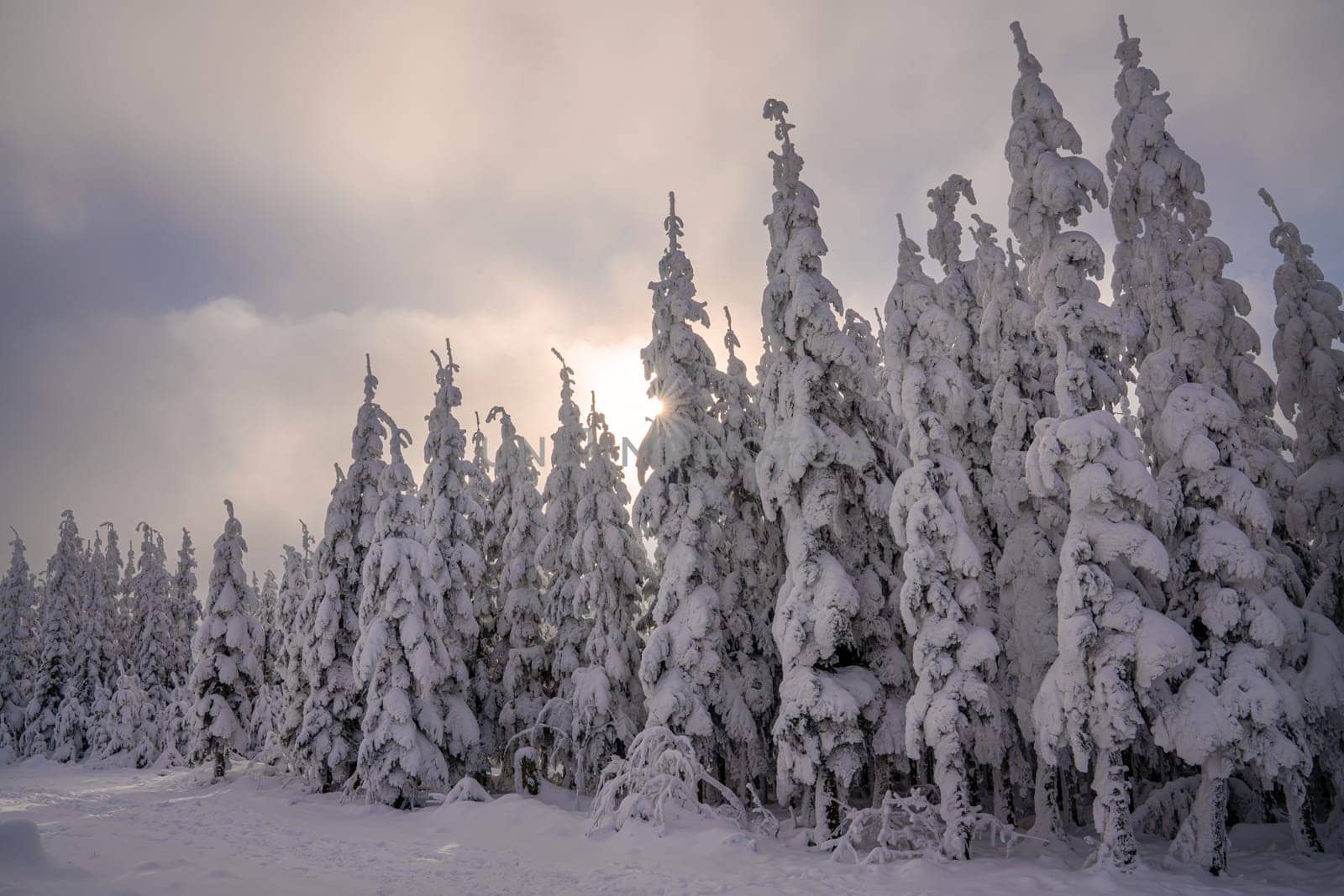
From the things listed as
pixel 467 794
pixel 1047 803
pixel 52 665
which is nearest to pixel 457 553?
pixel 467 794

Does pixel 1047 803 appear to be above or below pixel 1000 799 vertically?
above

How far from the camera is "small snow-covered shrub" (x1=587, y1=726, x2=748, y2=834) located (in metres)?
16.9

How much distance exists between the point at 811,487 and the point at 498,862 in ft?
35.5

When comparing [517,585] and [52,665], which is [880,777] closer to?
[517,585]

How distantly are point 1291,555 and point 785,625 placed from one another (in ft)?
52.2

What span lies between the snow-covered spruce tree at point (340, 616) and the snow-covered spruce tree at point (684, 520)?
38.2ft

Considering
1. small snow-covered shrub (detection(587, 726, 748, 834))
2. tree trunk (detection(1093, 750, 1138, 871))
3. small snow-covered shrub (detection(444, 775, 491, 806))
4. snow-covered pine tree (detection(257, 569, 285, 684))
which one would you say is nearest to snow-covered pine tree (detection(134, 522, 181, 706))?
snow-covered pine tree (detection(257, 569, 285, 684))

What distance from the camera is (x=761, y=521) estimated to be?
25984 mm

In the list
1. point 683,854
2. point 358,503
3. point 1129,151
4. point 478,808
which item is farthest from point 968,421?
point 358,503

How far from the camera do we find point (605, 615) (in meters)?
26.4

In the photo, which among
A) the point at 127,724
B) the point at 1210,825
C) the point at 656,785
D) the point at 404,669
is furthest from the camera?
the point at 127,724

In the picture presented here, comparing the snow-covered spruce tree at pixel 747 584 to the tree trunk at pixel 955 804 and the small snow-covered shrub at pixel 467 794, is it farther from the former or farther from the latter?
the small snow-covered shrub at pixel 467 794

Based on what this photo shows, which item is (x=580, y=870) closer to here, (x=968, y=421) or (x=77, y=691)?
(x=968, y=421)

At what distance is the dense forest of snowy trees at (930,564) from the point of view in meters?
15.5
